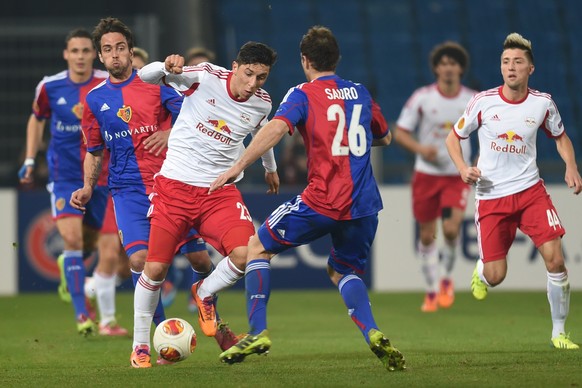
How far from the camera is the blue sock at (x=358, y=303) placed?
725 centimetres

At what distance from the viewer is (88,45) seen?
10.2 metres

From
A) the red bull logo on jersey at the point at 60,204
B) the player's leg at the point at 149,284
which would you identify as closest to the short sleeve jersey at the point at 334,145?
the player's leg at the point at 149,284

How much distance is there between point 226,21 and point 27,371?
13094 millimetres

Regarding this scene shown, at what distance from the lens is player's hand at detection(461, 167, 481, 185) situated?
842cm

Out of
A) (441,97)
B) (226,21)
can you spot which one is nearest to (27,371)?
(441,97)

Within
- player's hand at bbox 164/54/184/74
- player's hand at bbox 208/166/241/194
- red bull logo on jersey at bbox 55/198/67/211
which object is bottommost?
red bull logo on jersey at bbox 55/198/67/211

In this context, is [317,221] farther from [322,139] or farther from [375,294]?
[375,294]

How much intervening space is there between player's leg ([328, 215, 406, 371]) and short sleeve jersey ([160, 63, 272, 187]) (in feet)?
3.14

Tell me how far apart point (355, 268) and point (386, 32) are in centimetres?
1339

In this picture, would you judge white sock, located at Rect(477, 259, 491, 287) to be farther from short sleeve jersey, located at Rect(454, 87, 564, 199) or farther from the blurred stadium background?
the blurred stadium background

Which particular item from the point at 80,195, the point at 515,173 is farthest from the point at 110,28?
the point at 515,173

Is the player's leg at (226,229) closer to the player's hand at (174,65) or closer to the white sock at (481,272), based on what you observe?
the player's hand at (174,65)

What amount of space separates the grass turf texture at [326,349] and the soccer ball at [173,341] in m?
0.10

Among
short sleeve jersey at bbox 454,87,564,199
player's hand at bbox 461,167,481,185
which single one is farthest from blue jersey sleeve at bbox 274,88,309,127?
short sleeve jersey at bbox 454,87,564,199
